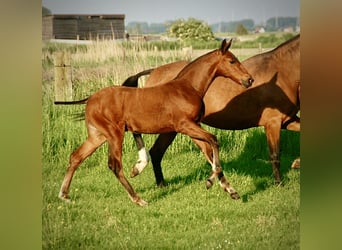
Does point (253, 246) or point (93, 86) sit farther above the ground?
point (93, 86)

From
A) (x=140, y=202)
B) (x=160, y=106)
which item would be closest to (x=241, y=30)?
(x=160, y=106)

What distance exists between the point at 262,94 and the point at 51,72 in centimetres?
138

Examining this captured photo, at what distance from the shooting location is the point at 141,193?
5.51 m

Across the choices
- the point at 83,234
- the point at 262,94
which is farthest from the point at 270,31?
the point at 83,234

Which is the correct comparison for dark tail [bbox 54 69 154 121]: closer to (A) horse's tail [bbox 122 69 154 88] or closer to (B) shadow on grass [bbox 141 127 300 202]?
(A) horse's tail [bbox 122 69 154 88]

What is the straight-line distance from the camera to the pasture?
213 inches

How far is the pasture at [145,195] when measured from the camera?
17.7 feet

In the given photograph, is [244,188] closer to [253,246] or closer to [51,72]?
[253,246]

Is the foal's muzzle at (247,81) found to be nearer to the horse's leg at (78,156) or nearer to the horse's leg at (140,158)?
the horse's leg at (140,158)

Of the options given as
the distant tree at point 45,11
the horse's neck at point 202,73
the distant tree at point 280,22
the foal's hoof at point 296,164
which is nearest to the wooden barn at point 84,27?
the distant tree at point 45,11

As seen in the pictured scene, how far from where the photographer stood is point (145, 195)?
550 centimetres

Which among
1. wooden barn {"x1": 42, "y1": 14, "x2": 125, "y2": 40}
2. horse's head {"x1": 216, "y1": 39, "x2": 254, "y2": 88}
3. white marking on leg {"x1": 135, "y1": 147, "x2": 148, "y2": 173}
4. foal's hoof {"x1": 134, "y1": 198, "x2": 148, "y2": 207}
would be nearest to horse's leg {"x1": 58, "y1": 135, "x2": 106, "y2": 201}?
white marking on leg {"x1": 135, "y1": 147, "x2": 148, "y2": 173}
